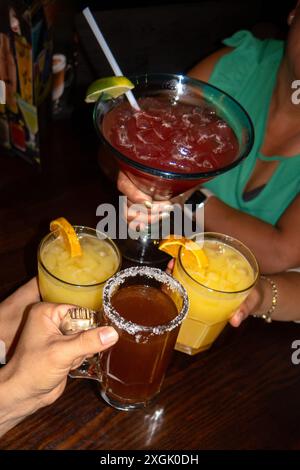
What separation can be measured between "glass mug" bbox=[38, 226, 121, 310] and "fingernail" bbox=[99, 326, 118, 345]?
25 centimetres

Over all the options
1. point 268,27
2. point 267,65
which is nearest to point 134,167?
point 267,65

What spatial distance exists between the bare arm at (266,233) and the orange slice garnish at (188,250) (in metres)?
0.58

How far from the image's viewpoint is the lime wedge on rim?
4.25 feet

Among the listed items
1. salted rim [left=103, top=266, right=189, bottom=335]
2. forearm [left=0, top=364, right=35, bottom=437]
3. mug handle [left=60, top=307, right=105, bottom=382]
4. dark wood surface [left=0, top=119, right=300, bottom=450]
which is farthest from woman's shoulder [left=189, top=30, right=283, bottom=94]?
forearm [left=0, top=364, right=35, bottom=437]

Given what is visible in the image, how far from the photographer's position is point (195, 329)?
131 cm

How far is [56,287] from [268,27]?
2.37m

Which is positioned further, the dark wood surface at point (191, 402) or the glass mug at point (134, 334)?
the dark wood surface at point (191, 402)

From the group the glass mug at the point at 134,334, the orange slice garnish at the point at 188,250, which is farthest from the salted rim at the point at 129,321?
the orange slice garnish at the point at 188,250

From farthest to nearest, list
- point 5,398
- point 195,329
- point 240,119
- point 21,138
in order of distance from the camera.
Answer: point 21,138
point 240,119
point 195,329
point 5,398

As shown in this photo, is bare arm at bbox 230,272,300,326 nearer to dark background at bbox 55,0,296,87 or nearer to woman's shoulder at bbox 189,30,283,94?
woman's shoulder at bbox 189,30,283,94

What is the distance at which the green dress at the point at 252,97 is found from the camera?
1.95 metres

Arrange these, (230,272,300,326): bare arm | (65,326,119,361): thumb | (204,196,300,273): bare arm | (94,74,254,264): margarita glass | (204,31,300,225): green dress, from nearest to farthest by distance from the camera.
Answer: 1. (65,326,119,361): thumb
2. (94,74,254,264): margarita glass
3. (230,272,300,326): bare arm
4. (204,196,300,273): bare arm
5. (204,31,300,225): green dress

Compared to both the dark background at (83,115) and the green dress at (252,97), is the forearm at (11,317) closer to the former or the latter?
the dark background at (83,115)
